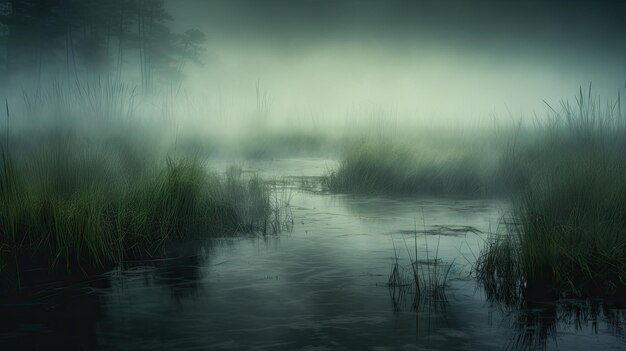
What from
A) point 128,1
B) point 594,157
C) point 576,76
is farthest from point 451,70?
point 594,157

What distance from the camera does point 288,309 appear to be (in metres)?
4.42

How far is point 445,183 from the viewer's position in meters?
11.3

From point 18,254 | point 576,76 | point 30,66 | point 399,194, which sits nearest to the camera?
point 18,254

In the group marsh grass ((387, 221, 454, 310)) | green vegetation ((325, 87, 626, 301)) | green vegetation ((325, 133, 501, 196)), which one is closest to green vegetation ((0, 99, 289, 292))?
marsh grass ((387, 221, 454, 310))

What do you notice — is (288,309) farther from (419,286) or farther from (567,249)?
(567,249)

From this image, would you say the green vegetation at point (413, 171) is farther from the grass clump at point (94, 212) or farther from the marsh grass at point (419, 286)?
the marsh grass at point (419, 286)

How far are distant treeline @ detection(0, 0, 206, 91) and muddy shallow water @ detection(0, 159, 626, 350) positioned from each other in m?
27.0

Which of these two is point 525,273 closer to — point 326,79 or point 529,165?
point 529,165

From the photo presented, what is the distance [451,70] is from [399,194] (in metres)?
55.7

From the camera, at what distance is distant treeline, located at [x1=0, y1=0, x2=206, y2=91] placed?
33188 millimetres

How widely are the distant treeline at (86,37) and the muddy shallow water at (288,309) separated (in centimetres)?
2704

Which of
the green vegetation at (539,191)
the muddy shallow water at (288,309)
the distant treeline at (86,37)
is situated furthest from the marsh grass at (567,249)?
the distant treeline at (86,37)

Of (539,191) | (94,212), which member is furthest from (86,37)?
(539,191)

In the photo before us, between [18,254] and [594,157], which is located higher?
[594,157]
